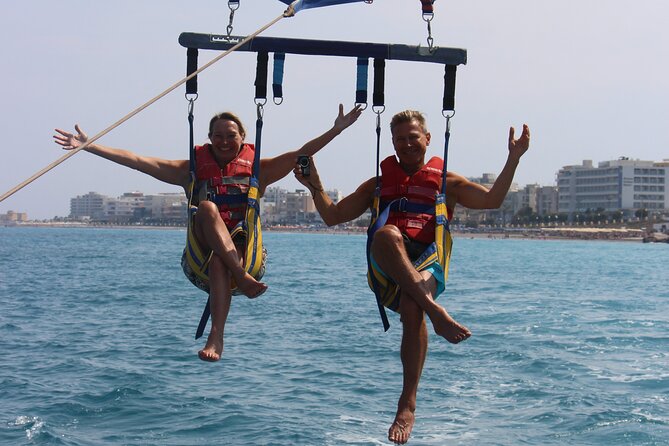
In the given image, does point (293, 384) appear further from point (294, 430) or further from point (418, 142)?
point (418, 142)

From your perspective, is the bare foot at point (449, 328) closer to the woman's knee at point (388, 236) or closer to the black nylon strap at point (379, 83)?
the woman's knee at point (388, 236)

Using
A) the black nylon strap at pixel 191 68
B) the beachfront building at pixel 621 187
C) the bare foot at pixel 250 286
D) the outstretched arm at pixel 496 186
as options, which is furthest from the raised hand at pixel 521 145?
the beachfront building at pixel 621 187

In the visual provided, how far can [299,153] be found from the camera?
27.0 feet

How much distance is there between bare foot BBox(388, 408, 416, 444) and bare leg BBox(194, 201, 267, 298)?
145cm

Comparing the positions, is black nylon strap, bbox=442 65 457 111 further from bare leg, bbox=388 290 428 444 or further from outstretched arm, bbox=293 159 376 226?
bare leg, bbox=388 290 428 444

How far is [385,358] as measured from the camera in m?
23.2

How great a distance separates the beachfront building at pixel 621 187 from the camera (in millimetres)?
181375

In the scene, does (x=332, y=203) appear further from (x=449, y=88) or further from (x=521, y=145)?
(x=521, y=145)

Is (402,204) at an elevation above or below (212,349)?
above

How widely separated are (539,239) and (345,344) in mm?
158966

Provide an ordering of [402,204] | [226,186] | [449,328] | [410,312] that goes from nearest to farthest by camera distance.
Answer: [449,328] → [410,312] → [402,204] → [226,186]

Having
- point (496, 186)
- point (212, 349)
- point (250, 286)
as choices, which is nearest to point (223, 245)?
point (250, 286)

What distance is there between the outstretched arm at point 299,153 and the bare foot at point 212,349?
4.50ft

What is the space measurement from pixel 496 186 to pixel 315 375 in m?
13.7
